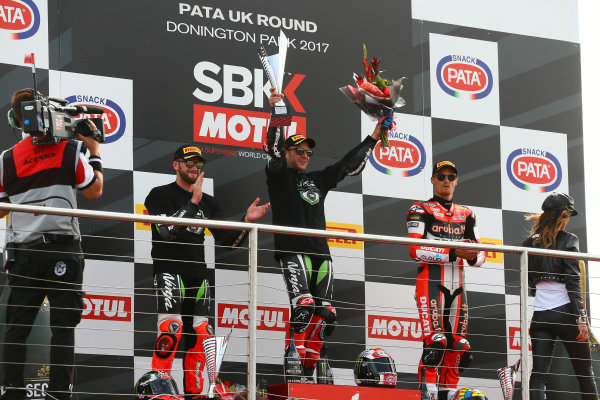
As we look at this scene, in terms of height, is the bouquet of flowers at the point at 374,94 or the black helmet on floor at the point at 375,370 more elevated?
the bouquet of flowers at the point at 374,94

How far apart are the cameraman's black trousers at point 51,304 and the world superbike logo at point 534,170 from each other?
4.09 m

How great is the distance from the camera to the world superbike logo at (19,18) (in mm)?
6410

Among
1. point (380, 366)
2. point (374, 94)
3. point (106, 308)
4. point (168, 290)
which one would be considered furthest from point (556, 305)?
point (106, 308)

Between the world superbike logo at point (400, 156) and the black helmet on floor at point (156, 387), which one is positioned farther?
the world superbike logo at point (400, 156)

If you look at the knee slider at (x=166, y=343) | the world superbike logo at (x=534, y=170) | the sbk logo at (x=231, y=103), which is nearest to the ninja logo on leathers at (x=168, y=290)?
the knee slider at (x=166, y=343)

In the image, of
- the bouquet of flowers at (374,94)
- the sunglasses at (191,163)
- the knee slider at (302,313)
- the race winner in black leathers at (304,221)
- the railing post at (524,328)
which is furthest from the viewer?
the bouquet of flowers at (374,94)

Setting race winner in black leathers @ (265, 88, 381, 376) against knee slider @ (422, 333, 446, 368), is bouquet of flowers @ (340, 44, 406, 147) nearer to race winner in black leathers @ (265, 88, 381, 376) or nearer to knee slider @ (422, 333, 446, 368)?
race winner in black leathers @ (265, 88, 381, 376)

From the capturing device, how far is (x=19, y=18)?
21.2 ft

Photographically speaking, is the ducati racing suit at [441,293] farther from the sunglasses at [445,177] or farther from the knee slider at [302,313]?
the knee slider at [302,313]

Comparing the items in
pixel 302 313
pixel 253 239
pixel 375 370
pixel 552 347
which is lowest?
pixel 375 370

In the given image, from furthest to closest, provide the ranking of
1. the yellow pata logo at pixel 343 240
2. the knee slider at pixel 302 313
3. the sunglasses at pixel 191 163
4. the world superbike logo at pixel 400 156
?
the world superbike logo at pixel 400 156
the yellow pata logo at pixel 343 240
the sunglasses at pixel 191 163
the knee slider at pixel 302 313

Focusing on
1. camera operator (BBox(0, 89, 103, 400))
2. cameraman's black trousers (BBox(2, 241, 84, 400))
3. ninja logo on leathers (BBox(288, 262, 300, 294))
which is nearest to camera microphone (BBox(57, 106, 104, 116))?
camera operator (BBox(0, 89, 103, 400))

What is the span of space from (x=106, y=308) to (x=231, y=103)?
167cm

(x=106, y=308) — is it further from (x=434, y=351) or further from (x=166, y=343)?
(x=434, y=351)
